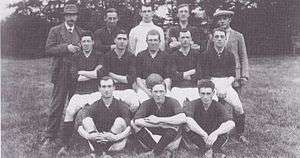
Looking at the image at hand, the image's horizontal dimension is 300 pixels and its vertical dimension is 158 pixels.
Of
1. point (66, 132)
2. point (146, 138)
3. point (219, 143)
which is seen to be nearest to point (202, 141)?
point (219, 143)

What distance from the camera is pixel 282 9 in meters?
11.7

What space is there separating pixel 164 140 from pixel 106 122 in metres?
0.73

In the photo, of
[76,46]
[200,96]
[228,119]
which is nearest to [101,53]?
[76,46]

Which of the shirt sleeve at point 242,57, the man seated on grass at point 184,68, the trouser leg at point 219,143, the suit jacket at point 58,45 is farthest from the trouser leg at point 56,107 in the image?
the shirt sleeve at point 242,57

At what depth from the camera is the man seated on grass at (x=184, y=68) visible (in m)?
5.53

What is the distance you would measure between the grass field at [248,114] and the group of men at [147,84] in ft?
0.97

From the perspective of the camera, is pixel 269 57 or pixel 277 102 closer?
pixel 277 102

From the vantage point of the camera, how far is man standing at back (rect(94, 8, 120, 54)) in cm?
591

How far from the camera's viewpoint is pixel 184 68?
561 centimetres

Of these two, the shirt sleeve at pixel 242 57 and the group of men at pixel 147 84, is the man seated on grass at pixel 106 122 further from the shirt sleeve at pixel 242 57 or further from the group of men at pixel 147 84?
the shirt sleeve at pixel 242 57

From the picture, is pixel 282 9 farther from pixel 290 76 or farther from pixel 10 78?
pixel 10 78

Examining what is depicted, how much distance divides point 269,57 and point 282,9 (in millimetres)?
2344

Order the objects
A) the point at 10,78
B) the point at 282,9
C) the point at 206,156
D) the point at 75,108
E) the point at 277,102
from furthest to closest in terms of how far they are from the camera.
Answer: the point at 282,9 < the point at 10,78 < the point at 277,102 < the point at 75,108 < the point at 206,156

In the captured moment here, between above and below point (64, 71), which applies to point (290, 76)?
below
